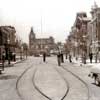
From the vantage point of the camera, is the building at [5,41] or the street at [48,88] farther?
the building at [5,41]

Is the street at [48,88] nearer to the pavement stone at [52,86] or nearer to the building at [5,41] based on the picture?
the pavement stone at [52,86]

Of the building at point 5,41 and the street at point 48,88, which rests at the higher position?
the building at point 5,41

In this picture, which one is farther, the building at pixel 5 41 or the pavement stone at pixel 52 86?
the building at pixel 5 41

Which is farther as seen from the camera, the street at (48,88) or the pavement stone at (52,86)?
the pavement stone at (52,86)

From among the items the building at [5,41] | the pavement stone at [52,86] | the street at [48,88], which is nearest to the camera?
the street at [48,88]

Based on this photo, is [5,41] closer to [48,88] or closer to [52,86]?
[52,86]

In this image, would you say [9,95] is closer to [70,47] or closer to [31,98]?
[31,98]

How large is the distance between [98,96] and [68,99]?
171 centimetres

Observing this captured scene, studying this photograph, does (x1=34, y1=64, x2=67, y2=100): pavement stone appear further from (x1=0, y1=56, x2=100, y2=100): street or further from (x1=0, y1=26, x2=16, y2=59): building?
(x1=0, y1=26, x2=16, y2=59): building

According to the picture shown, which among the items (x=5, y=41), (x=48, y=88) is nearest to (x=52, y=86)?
(x=48, y=88)

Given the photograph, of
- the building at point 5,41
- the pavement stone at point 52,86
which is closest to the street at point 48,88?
the pavement stone at point 52,86

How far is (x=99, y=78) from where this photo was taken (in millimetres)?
19750

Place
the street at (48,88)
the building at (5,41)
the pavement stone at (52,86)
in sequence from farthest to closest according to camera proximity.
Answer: the building at (5,41) < the pavement stone at (52,86) < the street at (48,88)

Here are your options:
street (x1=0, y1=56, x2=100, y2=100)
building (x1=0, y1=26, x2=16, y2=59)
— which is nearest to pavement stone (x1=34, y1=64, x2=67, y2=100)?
street (x1=0, y1=56, x2=100, y2=100)
